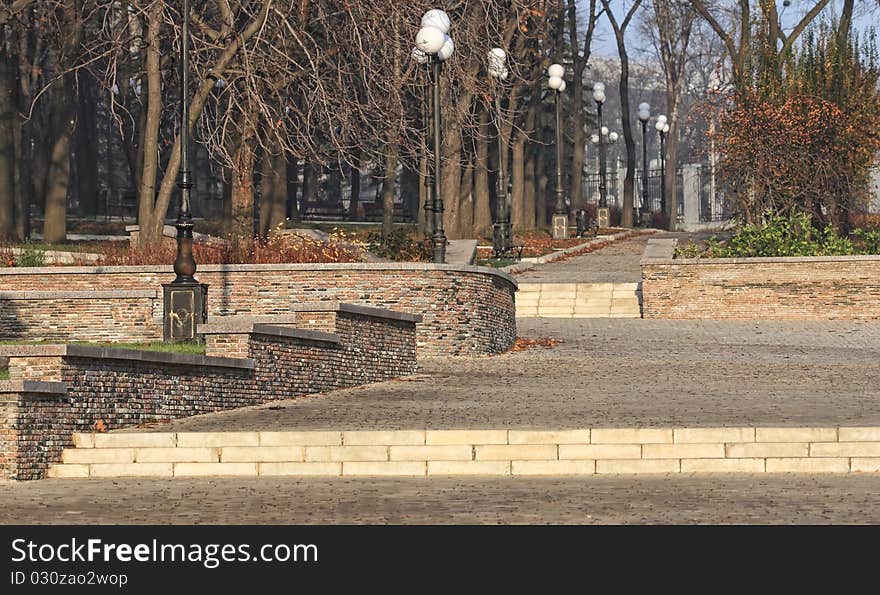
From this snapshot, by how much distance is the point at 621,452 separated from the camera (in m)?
13.4

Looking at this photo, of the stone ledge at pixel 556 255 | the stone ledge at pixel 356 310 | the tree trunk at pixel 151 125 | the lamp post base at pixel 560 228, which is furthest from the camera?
the lamp post base at pixel 560 228

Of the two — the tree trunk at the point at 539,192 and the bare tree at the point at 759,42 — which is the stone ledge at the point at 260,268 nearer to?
the bare tree at the point at 759,42

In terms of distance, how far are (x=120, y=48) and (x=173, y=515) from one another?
17.4 metres

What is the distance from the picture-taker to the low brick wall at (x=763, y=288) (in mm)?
28125

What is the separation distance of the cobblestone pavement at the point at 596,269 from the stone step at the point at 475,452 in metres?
18.2

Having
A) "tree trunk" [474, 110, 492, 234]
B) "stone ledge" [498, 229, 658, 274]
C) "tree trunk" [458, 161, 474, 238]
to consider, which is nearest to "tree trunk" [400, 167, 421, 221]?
"stone ledge" [498, 229, 658, 274]

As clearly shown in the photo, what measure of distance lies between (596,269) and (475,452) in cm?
2293

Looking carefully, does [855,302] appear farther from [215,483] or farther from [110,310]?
[215,483]

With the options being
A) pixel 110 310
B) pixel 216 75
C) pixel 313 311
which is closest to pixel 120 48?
pixel 216 75

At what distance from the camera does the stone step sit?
13219 mm

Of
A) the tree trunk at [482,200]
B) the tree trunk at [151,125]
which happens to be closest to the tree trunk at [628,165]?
the tree trunk at [482,200]

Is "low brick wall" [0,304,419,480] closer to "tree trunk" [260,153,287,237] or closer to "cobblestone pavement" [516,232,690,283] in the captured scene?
"cobblestone pavement" [516,232,690,283]

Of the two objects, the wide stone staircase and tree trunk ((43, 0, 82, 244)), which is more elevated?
tree trunk ((43, 0, 82, 244))

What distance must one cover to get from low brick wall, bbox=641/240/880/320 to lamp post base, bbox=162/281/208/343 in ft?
35.4
